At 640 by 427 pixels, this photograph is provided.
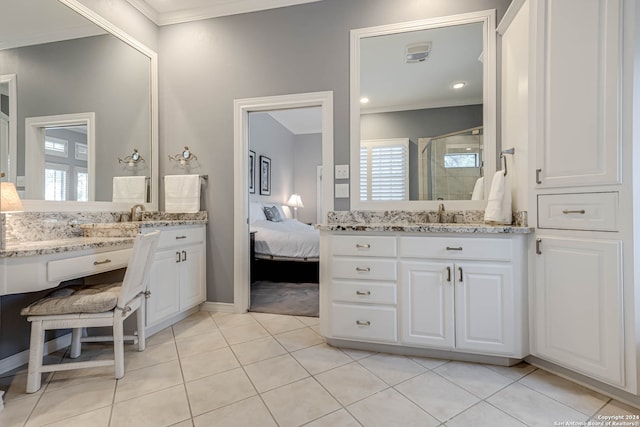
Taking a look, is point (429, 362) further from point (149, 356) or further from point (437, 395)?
point (149, 356)

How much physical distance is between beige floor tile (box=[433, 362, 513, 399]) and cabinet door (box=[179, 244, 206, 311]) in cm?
202

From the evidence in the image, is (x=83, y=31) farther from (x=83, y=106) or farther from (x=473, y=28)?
(x=473, y=28)

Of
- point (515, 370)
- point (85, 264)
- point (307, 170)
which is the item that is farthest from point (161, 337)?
point (307, 170)

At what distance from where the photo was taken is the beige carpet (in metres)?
2.93

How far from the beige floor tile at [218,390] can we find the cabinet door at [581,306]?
1.68 metres

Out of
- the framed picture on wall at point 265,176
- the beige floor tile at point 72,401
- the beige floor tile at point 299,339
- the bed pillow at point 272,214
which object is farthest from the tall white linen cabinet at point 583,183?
the framed picture on wall at point 265,176

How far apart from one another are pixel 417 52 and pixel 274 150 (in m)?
3.84

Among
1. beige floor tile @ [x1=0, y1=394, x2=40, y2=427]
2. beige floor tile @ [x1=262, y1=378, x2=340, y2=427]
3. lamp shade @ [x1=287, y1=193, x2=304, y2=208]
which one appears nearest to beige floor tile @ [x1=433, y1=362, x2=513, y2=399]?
beige floor tile @ [x1=262, y1=378, x2=340, y2=427]

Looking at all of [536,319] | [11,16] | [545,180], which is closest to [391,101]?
[545,180]

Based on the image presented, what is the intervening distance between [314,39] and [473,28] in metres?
1.27

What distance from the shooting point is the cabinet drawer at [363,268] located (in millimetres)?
1985

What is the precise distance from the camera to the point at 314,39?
2646 mm

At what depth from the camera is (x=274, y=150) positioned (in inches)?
233

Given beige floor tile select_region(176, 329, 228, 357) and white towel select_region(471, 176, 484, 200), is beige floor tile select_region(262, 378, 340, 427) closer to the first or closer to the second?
beige floor tile select_region(176, 329, 228, 357)
